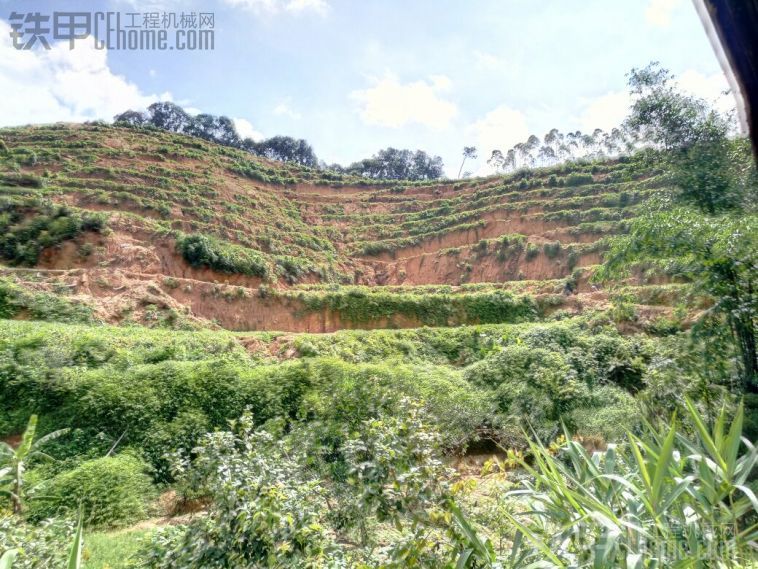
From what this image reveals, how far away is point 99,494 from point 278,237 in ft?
85.6

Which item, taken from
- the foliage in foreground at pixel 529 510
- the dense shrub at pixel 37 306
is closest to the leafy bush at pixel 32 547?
the foliage in foreground at pixel 529 510

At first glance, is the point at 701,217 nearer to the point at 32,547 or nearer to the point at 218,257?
the point at 32,547

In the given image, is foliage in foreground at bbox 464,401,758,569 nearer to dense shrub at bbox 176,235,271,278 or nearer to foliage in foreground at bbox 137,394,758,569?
foliage in foreground at bbox 137,394,758,569

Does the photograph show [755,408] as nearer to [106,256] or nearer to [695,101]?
[695,101]

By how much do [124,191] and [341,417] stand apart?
2742 cm

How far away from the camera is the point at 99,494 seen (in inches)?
274

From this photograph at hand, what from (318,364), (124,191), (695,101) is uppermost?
(124,191)

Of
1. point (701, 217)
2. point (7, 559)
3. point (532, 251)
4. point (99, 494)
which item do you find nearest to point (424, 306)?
point (532, 251)

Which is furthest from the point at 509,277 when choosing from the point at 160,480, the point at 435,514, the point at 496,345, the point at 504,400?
the point at 435,514

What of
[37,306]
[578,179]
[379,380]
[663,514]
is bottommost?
[379,380]

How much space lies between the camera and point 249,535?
2.68 metres

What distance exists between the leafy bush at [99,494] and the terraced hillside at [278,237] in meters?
10.7

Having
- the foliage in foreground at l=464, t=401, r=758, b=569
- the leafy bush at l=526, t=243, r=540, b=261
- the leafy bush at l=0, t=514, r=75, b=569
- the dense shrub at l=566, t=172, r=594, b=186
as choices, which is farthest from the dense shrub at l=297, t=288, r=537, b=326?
the foliage in foreground at l=464, t=401, r=758, b=569

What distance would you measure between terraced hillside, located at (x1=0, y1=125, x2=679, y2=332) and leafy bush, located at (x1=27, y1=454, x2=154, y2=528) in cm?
1069
